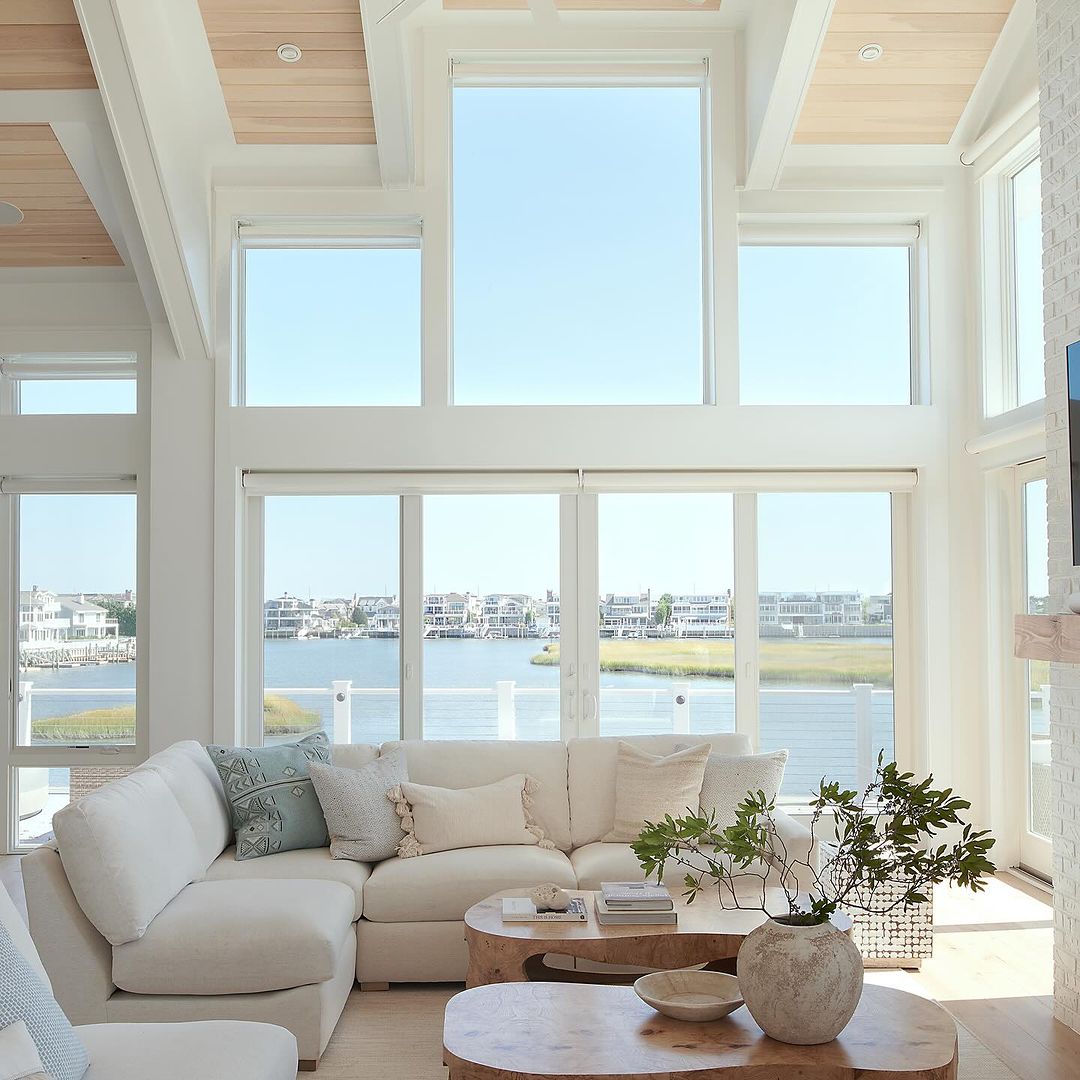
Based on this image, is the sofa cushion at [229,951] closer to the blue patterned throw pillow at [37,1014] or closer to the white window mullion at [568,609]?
the blue patterned throw pillow at [37,1014]

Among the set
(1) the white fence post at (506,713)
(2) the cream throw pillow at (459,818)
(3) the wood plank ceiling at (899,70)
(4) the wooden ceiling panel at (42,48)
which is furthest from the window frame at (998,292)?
(4) the wooden ceiling panel at (42,48)

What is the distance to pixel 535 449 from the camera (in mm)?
5754

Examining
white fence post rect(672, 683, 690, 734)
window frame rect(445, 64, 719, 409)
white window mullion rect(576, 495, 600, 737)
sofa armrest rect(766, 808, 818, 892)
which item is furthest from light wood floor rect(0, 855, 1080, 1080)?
window frame rect(445, 64, 719, 409)

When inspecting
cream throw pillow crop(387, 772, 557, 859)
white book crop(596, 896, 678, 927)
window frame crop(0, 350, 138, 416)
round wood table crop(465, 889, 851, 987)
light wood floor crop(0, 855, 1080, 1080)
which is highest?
window frame crop(0, 350, 138, 416)

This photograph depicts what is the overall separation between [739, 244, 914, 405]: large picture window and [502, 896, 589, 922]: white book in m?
3.22

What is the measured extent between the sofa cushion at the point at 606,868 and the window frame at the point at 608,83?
8.18 feet

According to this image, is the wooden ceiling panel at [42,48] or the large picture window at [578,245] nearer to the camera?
the wooden ceiling panel at [42,48]

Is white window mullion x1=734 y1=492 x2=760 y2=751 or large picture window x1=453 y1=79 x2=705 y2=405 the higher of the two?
large picture window x1=453 y1=79 x2=705 y2=405

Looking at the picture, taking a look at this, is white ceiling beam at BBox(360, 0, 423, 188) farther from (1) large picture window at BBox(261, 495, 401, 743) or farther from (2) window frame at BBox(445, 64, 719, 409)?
(1) large picture window at BBox(261, 495, 401, 743)

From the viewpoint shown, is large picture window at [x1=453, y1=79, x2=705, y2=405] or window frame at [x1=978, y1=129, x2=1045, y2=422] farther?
large picture window at [x1=453, y1=79, x2=705, y2=405]

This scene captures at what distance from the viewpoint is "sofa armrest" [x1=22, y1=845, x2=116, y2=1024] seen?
3.17 meters

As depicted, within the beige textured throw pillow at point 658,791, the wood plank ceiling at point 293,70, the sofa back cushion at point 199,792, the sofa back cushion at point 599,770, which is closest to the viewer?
the sofa back cushion at point 199,792

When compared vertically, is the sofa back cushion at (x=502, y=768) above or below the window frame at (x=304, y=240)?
below

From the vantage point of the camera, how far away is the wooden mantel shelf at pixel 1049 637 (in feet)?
11.0
